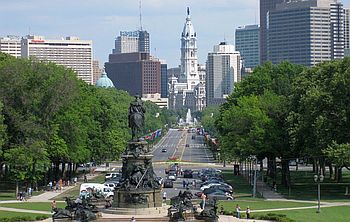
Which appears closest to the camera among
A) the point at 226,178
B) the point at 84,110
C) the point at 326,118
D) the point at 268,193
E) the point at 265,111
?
the point at 326,118

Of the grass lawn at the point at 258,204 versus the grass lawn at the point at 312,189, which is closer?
the grass lawn at the point at 258,204

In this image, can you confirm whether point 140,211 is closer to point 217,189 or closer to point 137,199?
point 137,199

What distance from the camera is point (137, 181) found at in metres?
58.6

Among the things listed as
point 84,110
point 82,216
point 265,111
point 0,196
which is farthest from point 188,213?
point 84,110

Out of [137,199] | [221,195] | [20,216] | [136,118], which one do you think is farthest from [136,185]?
[221,195]

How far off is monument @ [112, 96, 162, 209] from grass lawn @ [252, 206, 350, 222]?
10.2 m

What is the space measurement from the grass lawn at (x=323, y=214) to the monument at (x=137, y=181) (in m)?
10.2

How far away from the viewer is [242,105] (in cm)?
9500

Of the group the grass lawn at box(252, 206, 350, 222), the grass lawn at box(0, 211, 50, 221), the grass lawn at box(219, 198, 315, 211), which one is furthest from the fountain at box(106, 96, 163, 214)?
the grass lawn at box(252, 206, 350, 222)

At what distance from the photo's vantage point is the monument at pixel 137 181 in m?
58.2

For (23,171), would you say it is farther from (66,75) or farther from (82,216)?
(82,216)

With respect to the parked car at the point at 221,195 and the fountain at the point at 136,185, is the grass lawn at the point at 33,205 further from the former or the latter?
the parked car at the point at 221,195

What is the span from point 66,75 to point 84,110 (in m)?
6.98

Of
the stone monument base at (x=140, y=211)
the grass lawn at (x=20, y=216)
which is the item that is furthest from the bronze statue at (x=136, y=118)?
the grass lawn at (x=20, y=216)
